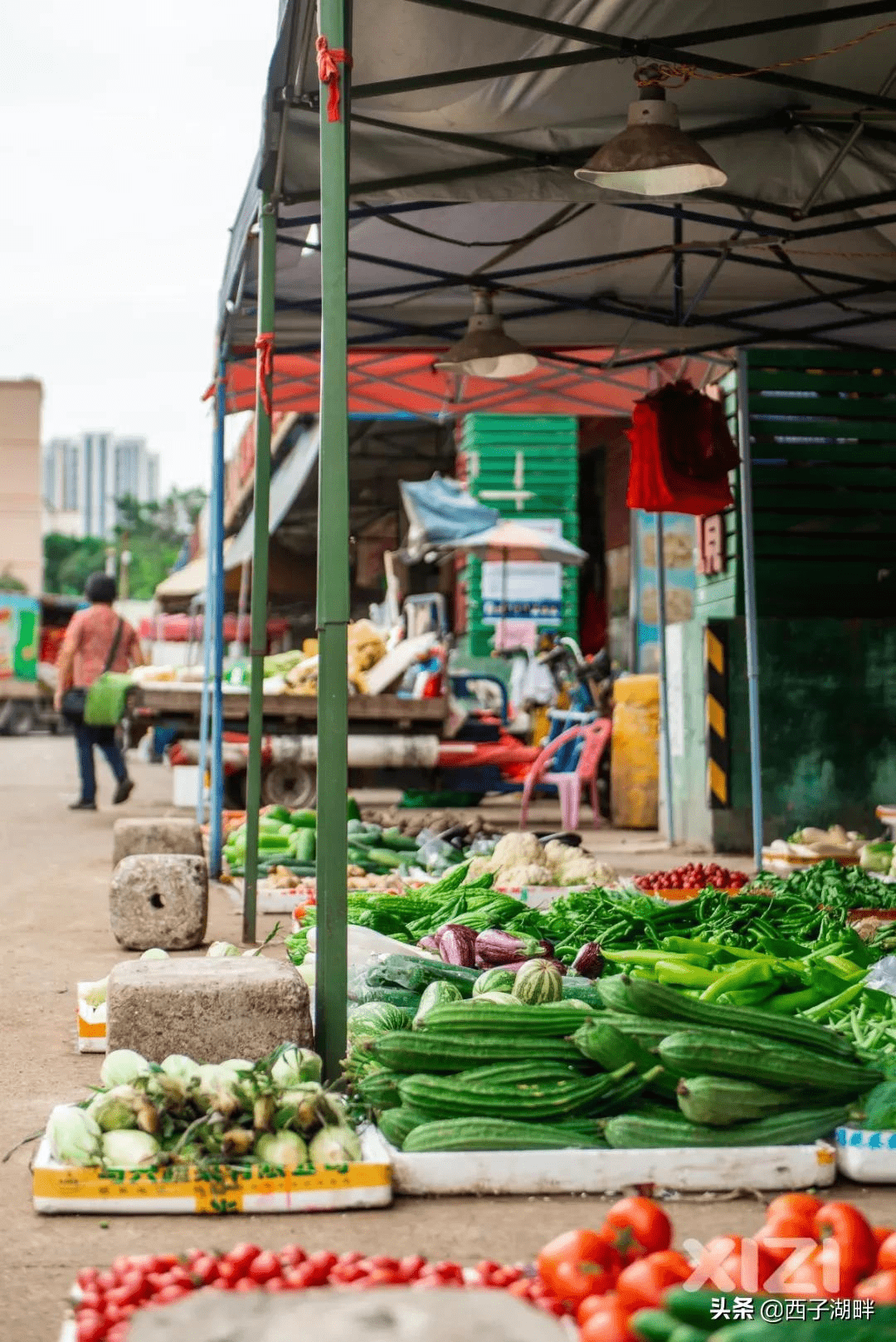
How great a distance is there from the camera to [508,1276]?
9.27ft

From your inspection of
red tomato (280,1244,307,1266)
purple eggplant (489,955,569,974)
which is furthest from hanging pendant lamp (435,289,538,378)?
red tomato (280,1244,307,1266)

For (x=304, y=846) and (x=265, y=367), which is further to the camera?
(x=304, y=846)

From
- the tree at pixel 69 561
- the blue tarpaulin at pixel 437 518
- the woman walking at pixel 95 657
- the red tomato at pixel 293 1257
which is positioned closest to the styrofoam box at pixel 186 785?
the woman walking at pixel 95 657

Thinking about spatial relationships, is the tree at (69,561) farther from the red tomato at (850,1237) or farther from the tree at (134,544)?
the red tomato at (850,1237)

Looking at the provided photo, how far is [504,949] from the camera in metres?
5.88

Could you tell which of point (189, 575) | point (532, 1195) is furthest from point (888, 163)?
point (189, 575)

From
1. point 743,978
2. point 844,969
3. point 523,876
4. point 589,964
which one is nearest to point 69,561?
point 523,876

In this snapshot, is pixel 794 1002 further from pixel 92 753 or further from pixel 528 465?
pixel 528 465

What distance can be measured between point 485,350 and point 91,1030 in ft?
18.4

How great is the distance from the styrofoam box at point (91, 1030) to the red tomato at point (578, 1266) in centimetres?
301

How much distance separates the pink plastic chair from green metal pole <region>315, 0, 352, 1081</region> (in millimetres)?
9386

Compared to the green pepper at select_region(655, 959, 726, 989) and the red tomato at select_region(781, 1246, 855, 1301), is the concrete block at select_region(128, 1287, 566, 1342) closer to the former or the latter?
the red tomato at select_region(781, 1246, 855, 1301)

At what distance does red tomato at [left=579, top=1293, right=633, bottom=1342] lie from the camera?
2350 millimetres

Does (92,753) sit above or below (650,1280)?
above
